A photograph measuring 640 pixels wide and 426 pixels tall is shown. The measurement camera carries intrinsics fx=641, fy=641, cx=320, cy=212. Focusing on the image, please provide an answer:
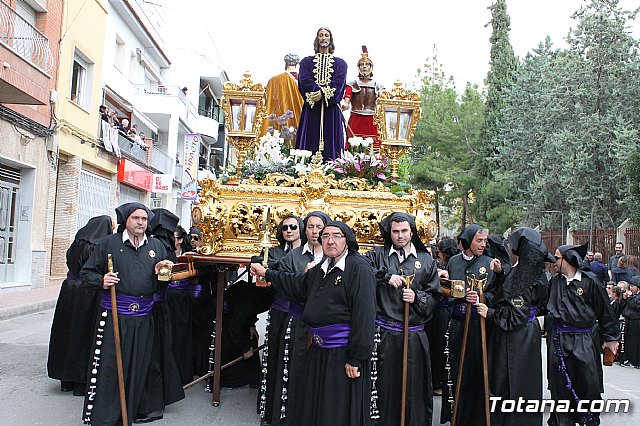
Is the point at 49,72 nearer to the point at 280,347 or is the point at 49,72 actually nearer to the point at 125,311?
the point at 125,311

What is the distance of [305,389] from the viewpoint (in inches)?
194

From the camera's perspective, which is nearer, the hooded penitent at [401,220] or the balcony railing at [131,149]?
the hooded penitent at [401,220]

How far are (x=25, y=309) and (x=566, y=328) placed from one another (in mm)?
10975

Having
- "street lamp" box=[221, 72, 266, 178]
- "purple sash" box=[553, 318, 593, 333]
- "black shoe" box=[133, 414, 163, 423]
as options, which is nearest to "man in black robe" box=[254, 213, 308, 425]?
"black shoe" box=[133, 414, 163, 423]

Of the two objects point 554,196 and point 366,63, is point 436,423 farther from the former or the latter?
point 554,196

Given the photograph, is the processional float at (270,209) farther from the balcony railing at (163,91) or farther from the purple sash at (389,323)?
the balcony railing at (163,91)

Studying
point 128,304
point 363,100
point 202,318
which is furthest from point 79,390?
A: point 363,100

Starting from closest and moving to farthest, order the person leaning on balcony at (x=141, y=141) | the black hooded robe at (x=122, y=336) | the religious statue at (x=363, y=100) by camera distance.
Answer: the black hooded robe at (x=122, y=336) < the religious statue at (x=363, y=100) < the person leaning on balcony at (x=141, y=141)

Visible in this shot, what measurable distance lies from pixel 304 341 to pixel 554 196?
20.8 metres

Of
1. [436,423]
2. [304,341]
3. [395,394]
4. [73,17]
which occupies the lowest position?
[436,423]

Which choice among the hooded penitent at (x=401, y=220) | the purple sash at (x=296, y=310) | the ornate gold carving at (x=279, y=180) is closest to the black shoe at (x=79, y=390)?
the purple sash at (x=296, y=310)

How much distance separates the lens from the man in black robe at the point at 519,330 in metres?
5.56

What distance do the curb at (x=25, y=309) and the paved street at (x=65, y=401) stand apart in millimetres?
2994

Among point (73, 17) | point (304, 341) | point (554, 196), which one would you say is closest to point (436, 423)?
point (304, 341)
